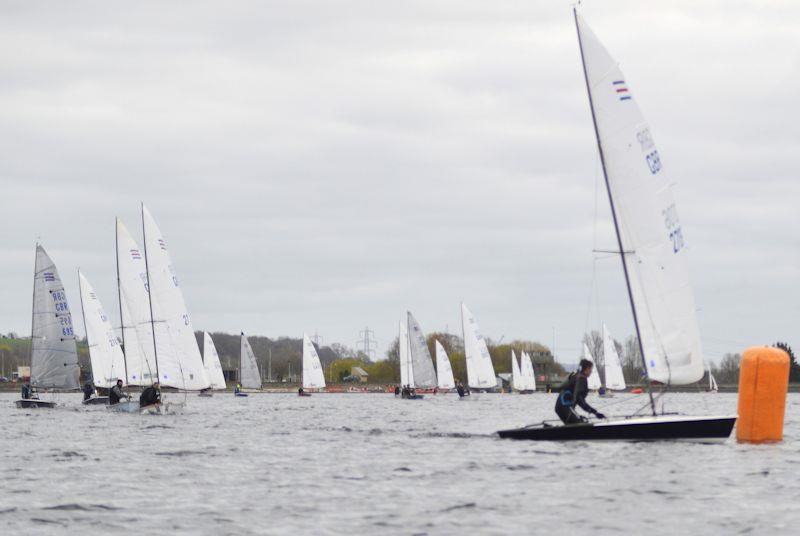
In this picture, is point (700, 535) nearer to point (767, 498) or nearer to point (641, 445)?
point (767, 498)

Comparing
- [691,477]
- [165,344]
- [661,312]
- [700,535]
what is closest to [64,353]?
[165,344]

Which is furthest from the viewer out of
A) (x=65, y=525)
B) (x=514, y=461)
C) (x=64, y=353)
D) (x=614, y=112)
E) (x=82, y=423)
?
(x=64, y=353)

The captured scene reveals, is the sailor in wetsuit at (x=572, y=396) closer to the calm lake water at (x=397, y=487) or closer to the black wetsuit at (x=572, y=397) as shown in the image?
the black wetsuit at (x=572, y=397)

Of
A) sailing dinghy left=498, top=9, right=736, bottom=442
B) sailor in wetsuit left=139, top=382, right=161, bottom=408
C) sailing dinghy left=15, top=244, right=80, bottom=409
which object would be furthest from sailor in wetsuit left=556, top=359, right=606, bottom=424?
sailing dinghy left=15, top=244, right=80, bottom=409

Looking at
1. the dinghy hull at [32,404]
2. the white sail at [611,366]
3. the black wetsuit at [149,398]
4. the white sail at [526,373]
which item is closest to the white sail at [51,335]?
the dinghy hull at [32,404]

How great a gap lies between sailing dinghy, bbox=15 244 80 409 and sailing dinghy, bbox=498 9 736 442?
128ft

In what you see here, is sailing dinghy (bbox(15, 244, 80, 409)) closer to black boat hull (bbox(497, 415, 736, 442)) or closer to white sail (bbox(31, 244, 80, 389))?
white sail (bbox(31, 244, 80, 389))

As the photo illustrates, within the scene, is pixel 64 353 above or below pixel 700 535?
above

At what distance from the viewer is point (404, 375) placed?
4028 inches

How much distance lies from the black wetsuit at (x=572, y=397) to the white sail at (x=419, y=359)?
74.1m

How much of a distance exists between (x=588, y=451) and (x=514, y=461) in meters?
1.90

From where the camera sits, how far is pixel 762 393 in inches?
985

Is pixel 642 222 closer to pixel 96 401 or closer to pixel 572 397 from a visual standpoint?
pixel 572 397

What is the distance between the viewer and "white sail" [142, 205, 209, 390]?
54625 mm
